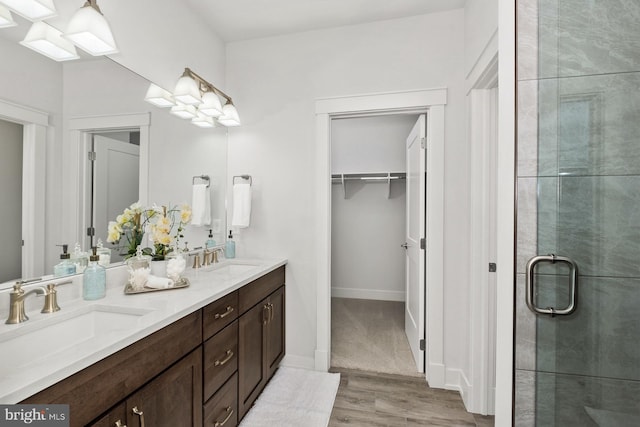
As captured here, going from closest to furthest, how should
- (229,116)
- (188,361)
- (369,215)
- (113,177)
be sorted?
1. (188,361)
2. (113,177)
3. (229,116)
4. (369,215)

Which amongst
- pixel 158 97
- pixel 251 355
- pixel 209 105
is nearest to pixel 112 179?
pixel 158 97

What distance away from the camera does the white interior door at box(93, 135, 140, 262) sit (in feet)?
4.89

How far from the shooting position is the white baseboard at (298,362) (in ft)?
7.82

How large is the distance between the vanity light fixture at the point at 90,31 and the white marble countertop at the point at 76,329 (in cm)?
108

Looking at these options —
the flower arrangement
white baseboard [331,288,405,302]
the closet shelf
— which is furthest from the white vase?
white baseboard [331,288,405,302]

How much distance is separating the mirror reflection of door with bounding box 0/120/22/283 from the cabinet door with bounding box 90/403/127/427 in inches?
28.2

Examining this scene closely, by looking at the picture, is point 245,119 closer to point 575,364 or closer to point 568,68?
point 568,68

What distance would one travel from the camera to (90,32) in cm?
130

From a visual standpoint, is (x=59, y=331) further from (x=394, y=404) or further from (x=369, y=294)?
(x=369, y=294)

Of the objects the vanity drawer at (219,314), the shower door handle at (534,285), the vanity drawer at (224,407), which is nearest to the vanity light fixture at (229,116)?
the vanity drawer at (219,314)

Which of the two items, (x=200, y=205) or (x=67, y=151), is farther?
(x=200, y=205)

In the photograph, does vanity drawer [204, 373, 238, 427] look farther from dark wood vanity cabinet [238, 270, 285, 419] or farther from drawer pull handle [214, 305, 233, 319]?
drawer pull handle [214, 305, 233, 319]

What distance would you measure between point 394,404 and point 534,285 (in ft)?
4.55

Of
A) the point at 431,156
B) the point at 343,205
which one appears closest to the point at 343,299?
the point at 343,205
